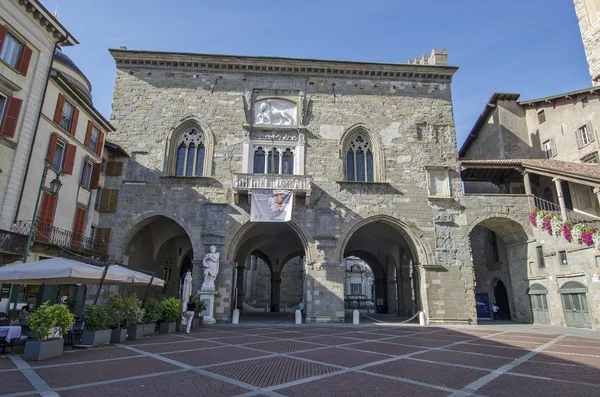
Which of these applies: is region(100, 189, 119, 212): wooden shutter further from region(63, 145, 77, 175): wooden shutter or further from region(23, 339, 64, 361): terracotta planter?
region(23, 339, 64, 361): terracotta planter

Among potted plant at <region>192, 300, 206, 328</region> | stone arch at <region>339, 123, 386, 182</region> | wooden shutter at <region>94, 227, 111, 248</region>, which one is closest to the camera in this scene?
potted plant at <region>192, 300, 206, 328</region>

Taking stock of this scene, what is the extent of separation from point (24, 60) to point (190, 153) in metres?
7.78

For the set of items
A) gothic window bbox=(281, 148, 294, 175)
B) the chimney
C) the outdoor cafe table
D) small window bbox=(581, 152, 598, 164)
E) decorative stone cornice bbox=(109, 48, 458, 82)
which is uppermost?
the chimney

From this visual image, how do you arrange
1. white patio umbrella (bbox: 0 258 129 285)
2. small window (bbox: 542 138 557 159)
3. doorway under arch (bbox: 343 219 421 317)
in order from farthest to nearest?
small window (bbox: 542 138 557 159) < doorway under arch (bbox: 343 219 421 317) < white patio umbrella (bbox: 0 258 129 285)

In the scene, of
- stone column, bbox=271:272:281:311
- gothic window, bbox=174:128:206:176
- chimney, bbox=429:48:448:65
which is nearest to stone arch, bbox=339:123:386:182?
chimney, bbox=429:48:448:65

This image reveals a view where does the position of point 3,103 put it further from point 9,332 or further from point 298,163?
point 298,163

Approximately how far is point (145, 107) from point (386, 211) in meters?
14.0

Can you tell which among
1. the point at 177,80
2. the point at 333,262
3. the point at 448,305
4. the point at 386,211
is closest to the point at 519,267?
the point at 448,305

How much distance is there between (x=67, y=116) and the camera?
1592 centimetres

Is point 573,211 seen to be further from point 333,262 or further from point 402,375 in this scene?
point 402,375

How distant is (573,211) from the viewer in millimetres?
18703

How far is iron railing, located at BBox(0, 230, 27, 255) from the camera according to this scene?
39.3 ft

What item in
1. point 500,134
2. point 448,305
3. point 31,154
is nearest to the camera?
point 31,154

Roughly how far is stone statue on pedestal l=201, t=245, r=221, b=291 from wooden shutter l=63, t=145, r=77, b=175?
22.5ft
